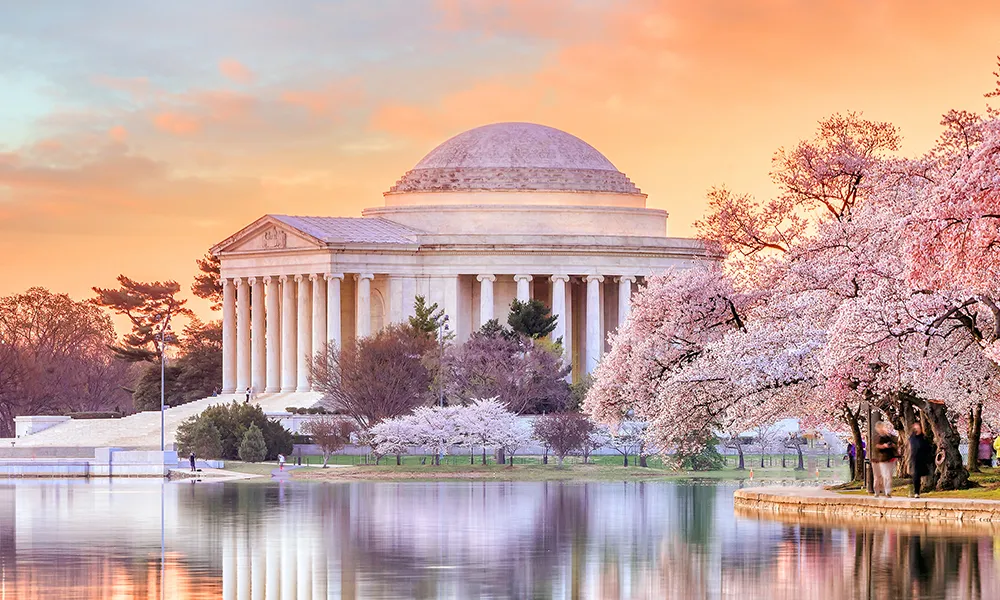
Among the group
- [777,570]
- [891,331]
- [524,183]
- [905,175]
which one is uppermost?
[524,183]

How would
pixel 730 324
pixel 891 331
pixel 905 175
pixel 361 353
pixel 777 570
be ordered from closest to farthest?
pixel 777 570
pixel 891 331
pixel 905 175
pixel 730 324
pixel 361 353

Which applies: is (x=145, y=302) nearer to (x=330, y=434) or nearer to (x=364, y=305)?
(x=364, y=305)

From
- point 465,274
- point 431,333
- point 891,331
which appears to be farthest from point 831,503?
point 465,274

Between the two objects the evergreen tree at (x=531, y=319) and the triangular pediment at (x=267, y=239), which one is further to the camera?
the triangular pediment at (x=267, y=239)

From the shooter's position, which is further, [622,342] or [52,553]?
[622,342]

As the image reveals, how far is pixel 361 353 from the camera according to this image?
10362 centimetres

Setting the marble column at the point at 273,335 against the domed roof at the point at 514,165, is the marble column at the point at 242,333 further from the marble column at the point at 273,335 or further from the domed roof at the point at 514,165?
the domed roof at the point at 514,165

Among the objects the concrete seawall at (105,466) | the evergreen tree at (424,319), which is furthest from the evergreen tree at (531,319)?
the concrete seawall at (105,466)

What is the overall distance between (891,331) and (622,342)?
1773 cm

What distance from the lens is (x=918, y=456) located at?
1784 inches

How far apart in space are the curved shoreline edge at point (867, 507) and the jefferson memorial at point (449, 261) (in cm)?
Result: 8018

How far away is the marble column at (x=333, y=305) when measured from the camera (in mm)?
128500

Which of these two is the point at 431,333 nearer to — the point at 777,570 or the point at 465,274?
the point at 465,274

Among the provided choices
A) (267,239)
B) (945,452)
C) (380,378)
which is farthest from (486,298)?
(945,452)
